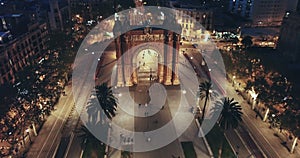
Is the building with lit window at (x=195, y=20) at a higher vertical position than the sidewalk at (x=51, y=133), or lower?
higher

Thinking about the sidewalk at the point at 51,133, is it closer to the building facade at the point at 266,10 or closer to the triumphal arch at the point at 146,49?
the triumphal arch at the point at 146,49

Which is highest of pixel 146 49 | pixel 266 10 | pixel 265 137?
pixel 266 10

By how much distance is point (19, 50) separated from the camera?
225ft

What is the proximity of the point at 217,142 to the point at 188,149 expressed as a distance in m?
5.97

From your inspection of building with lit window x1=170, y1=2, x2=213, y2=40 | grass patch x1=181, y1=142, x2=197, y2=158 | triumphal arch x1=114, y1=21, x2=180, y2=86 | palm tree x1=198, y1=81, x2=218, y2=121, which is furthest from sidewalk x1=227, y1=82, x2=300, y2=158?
building with lit window x1=170, y1=2, x2=213, y2=40

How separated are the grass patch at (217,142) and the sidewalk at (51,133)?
2919 centimetres

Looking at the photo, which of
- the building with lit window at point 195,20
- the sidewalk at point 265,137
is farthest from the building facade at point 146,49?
the building with lit window at point 195,20

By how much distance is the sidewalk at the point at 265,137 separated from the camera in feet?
147

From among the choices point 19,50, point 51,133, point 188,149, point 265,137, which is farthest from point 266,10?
point 51,133

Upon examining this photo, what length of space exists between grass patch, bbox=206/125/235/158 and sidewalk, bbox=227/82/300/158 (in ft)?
21.1

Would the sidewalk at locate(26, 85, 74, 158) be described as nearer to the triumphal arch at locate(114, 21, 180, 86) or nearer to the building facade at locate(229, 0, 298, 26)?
the triumphal arch at locate(114, 21, 180, 86)

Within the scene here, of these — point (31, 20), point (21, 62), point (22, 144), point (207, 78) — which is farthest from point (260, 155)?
point (31, 20)

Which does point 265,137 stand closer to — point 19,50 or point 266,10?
point 19,50

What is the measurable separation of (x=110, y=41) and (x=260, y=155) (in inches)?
3068
